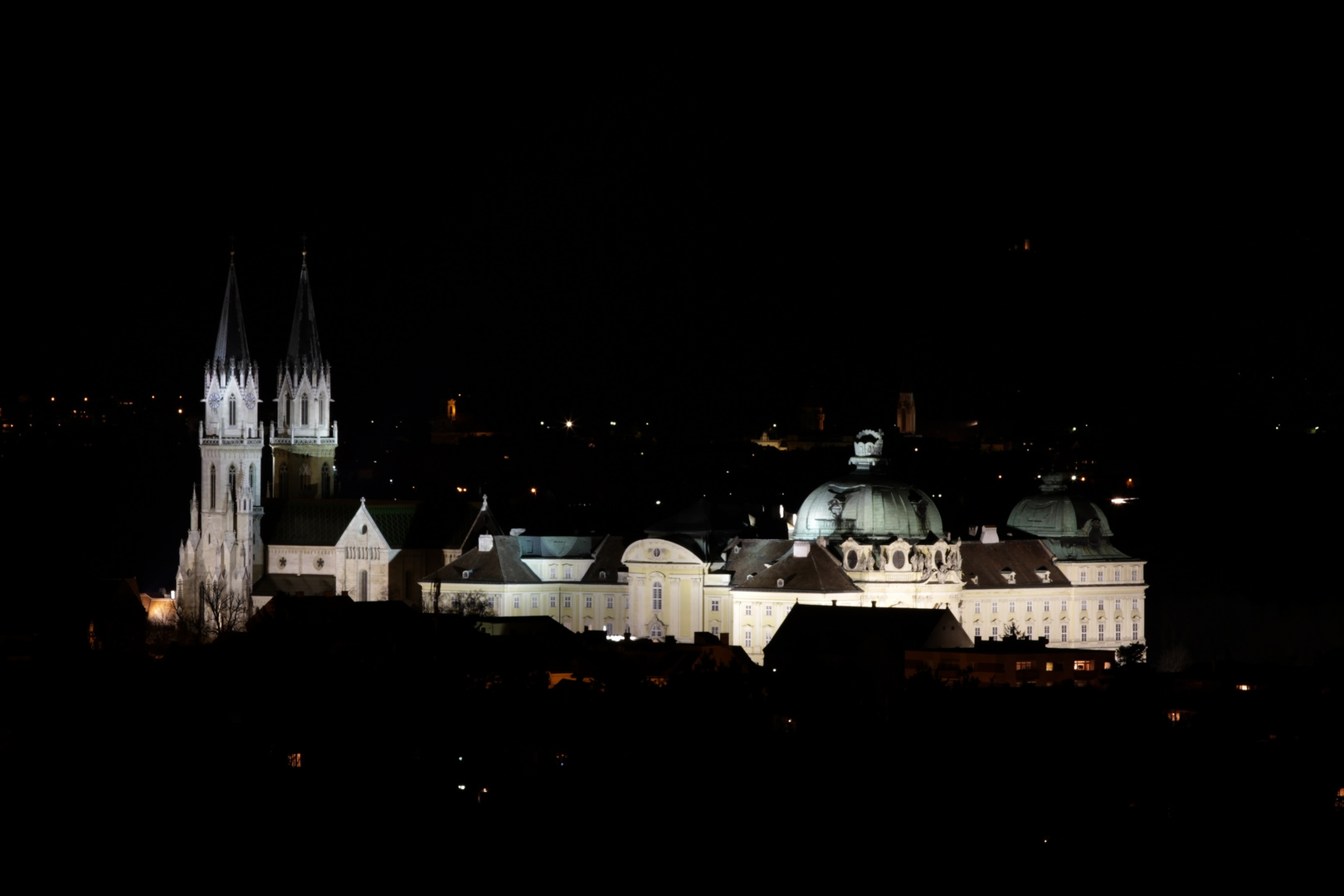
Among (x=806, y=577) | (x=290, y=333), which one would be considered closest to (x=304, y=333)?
(x=290, y=333)

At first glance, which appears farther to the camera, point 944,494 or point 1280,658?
point 944,494

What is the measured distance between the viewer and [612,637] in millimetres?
109875

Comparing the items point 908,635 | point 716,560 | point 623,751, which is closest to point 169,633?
point 716,560

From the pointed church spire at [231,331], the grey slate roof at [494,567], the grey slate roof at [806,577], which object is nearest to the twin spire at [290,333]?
the pointed church spire at [231,331]

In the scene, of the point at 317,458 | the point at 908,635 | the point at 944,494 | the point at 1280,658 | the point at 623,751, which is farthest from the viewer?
the point at 944,494

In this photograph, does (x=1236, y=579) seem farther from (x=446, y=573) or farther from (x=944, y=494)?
(x=446, y=573)

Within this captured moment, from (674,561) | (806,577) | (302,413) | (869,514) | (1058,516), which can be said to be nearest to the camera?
(806,577)

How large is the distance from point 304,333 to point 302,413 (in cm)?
352

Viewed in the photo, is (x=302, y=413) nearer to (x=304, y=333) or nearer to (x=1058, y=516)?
(x=304, y=333)

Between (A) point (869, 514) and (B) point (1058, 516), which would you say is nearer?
(A) point (869, 514)

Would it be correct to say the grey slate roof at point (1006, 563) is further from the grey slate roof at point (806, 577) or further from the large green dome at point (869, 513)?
the grey slate roof at point (806, 577)

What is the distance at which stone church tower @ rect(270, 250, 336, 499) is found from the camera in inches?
5172

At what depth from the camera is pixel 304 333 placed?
433ft

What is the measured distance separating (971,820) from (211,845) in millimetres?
18563
